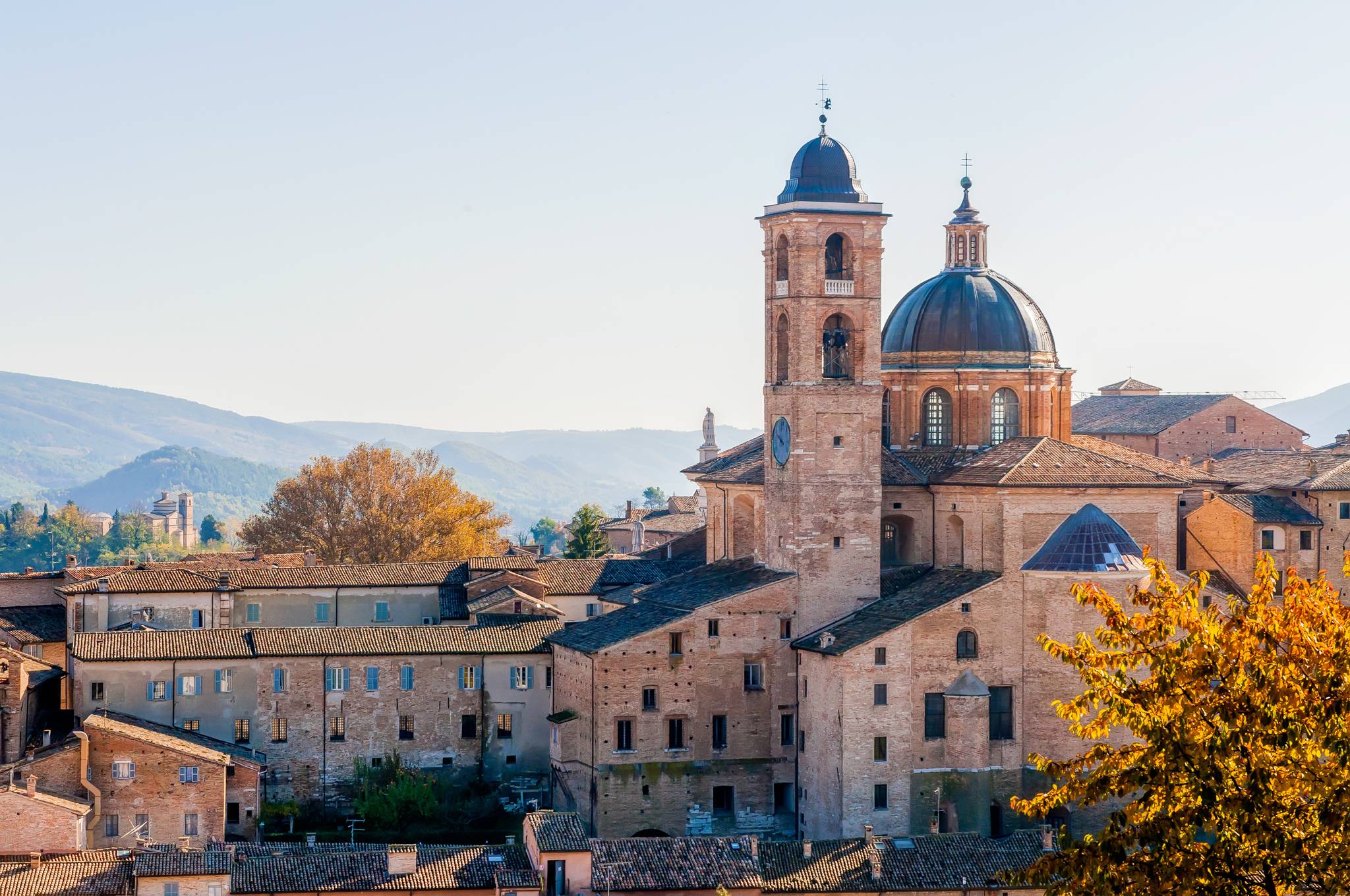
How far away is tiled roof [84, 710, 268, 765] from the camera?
49.5 meters

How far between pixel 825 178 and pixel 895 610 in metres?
11.9

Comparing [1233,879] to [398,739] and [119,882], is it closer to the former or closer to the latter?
[119,882]

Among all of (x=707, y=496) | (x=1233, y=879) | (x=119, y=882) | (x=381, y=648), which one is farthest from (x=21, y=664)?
(x=1233, y=879)

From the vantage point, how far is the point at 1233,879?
848 inches

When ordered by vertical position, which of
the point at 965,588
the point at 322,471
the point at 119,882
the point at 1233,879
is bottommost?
the point at 119,882

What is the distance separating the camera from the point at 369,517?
88.6 meters

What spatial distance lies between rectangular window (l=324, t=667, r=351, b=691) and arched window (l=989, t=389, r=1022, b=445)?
19.3 m

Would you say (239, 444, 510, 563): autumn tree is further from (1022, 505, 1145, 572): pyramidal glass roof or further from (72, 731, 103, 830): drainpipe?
(1022, 505, 1145, 572): pyramidal glass roof

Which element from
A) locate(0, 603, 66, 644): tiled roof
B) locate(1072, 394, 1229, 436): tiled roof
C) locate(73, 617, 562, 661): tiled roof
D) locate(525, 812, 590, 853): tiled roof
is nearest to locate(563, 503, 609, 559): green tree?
locate(1072, 394, 1229, 436): tiled roof

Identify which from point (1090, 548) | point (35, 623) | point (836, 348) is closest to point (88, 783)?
point (35, 623)

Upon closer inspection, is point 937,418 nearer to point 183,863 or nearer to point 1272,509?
point 1272,509

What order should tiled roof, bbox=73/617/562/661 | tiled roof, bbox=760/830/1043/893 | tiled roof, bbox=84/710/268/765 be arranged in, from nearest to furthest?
1. tiled roof, bbox=760/830/1043/893
2. tiled roof, bbox=84/710/268/765
3. tiled roof, bbox=73/617/562/661

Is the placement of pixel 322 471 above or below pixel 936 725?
above

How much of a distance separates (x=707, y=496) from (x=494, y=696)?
9940 mm
